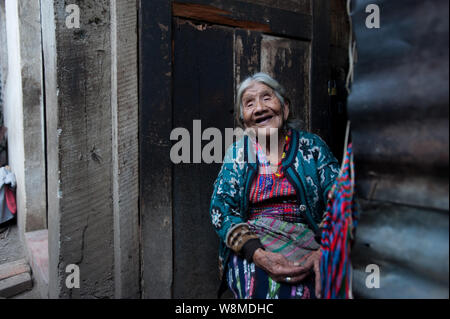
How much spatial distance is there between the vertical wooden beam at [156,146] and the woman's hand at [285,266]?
801mm

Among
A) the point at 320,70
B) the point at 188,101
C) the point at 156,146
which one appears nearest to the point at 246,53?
the point at 188,101

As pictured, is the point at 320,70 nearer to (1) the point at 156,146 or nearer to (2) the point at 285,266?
(1) the point at 156,146

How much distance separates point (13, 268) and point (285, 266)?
10.4 ft

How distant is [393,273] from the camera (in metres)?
1.05

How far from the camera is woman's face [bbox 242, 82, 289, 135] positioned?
1987 mm

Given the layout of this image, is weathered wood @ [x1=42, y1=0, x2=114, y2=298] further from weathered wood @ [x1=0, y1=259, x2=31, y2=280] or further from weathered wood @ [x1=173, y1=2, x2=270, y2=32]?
weathered wood @ [x1=0, y1=259, x2=31, y2=280]

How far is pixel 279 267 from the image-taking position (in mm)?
1571

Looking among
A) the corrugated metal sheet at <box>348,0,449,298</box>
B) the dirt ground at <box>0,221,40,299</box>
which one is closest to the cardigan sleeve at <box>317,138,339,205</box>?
the corrugated metal sheet at <box>348,0,449,298</box>

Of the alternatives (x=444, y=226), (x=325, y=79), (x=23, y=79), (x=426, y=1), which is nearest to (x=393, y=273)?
(x=444, y=226)

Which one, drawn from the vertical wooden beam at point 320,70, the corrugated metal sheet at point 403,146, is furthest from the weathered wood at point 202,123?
the corrugated metal sheet at point 403,146

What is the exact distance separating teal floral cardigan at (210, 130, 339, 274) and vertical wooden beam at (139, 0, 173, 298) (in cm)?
43

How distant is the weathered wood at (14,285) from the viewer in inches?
118
